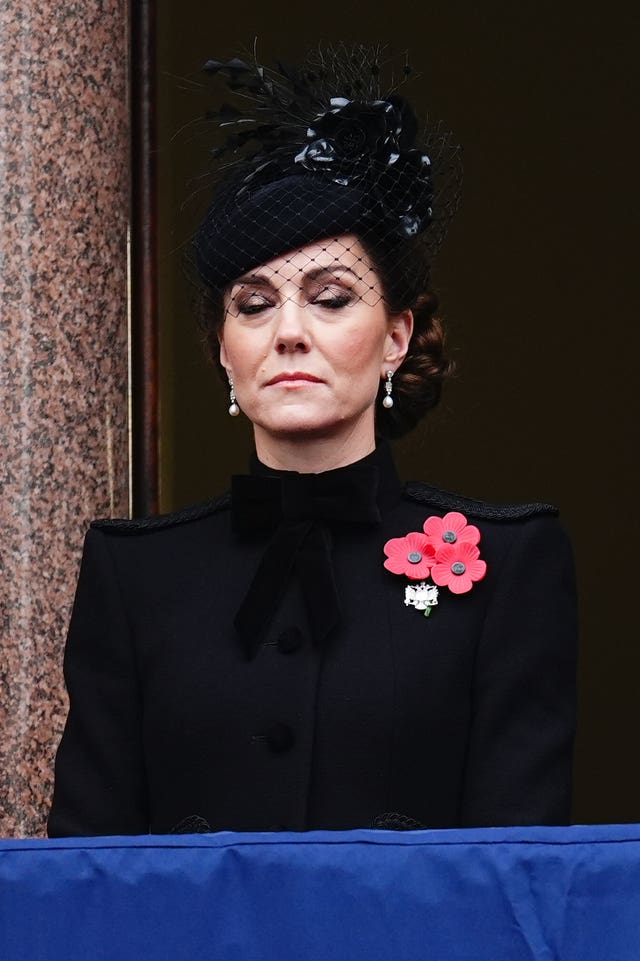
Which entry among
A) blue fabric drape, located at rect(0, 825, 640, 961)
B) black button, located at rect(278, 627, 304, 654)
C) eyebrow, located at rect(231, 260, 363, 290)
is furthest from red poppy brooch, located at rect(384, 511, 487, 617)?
blue fabric drape, located at rect(0, 825, 640, 961)

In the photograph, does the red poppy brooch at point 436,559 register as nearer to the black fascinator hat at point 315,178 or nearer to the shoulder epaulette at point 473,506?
the shoulder epaulette at point 473,506

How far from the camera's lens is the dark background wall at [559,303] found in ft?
19.0

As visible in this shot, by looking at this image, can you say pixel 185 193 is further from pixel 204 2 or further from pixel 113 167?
pixel 113 167

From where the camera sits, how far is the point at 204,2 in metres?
5.13

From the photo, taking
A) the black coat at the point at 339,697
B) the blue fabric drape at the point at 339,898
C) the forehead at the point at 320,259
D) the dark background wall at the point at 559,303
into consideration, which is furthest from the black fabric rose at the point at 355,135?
the dark background wall at the point at 559,303

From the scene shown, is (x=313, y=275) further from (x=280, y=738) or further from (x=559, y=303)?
(x=559, y=303)

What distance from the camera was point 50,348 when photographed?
342 cm

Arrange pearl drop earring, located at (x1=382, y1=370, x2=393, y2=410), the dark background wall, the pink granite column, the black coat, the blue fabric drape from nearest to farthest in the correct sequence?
the blue fabric drape
the black coat
pearl drop earring, located at (x1=382, y1=370, x2=393, y2=410)
the pink granite column
the dark background wall

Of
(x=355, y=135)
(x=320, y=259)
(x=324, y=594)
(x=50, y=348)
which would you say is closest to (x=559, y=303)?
(x=50, y=348)

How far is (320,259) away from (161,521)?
48cm

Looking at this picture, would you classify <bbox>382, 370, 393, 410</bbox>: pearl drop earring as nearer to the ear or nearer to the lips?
the ear

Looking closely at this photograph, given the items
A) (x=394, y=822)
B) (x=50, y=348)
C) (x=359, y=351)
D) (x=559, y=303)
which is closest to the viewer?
(x=394, y=822)

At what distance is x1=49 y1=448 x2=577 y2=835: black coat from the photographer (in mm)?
2490

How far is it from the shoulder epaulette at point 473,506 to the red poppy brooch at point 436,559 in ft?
0.11
